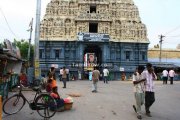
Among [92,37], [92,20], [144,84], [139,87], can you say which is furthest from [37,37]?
[92,20]

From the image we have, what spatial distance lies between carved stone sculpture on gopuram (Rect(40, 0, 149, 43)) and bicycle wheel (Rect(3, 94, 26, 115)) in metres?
39.4

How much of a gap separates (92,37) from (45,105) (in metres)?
39.1

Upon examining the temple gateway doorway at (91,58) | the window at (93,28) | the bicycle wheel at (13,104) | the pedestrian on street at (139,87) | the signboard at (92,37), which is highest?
the window at (93,28)

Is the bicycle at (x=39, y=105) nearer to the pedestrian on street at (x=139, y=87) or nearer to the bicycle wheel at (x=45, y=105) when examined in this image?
the bicycle wheel at (x=45, y=105)

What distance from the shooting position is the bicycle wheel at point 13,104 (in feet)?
37.0

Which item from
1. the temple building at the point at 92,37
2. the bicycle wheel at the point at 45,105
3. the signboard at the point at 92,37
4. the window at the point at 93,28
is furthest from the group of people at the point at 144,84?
the window at the point at 93,28

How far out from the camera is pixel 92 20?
167 ft

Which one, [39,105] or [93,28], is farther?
[93,28]

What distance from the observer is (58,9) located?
52500 mm

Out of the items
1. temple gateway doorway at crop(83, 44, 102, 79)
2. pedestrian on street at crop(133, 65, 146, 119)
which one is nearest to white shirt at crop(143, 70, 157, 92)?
pedestrian on street at crop(133, 65, 146, 119)

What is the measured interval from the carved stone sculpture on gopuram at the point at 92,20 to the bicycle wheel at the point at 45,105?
130 ft

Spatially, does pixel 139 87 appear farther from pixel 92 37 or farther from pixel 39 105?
pixel 92 37

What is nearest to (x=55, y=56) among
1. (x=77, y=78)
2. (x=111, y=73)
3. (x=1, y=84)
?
(x=77, y=78)

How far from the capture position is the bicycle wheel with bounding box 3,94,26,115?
444 inches
